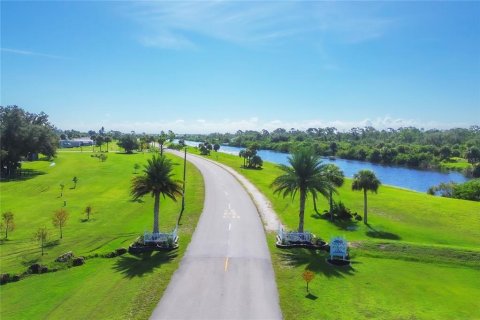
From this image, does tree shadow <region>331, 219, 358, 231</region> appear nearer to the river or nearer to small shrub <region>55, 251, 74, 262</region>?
small shrub <region>55, 251, 74, 262</region>

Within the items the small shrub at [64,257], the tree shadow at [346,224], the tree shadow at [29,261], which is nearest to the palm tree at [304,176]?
the tree shadow at [346,224]

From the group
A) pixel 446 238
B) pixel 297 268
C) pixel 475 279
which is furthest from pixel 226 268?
pixel 446 238

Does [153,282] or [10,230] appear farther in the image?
[10,230]

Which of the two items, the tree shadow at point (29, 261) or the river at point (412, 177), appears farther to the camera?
the river at point (412, 177)

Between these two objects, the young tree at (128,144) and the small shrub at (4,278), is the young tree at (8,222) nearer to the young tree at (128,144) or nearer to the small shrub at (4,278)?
the small shrub at (4,278)

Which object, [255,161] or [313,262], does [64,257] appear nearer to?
[313,262]

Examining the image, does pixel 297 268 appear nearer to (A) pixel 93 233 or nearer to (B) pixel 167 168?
(B) pixel 167 168

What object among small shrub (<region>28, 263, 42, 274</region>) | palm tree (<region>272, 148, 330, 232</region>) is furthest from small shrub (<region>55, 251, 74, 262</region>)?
palm tree (<region>272, 148, 330, 232</region>)

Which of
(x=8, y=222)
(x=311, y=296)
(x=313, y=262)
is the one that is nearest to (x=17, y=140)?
(x=8, y=222)
